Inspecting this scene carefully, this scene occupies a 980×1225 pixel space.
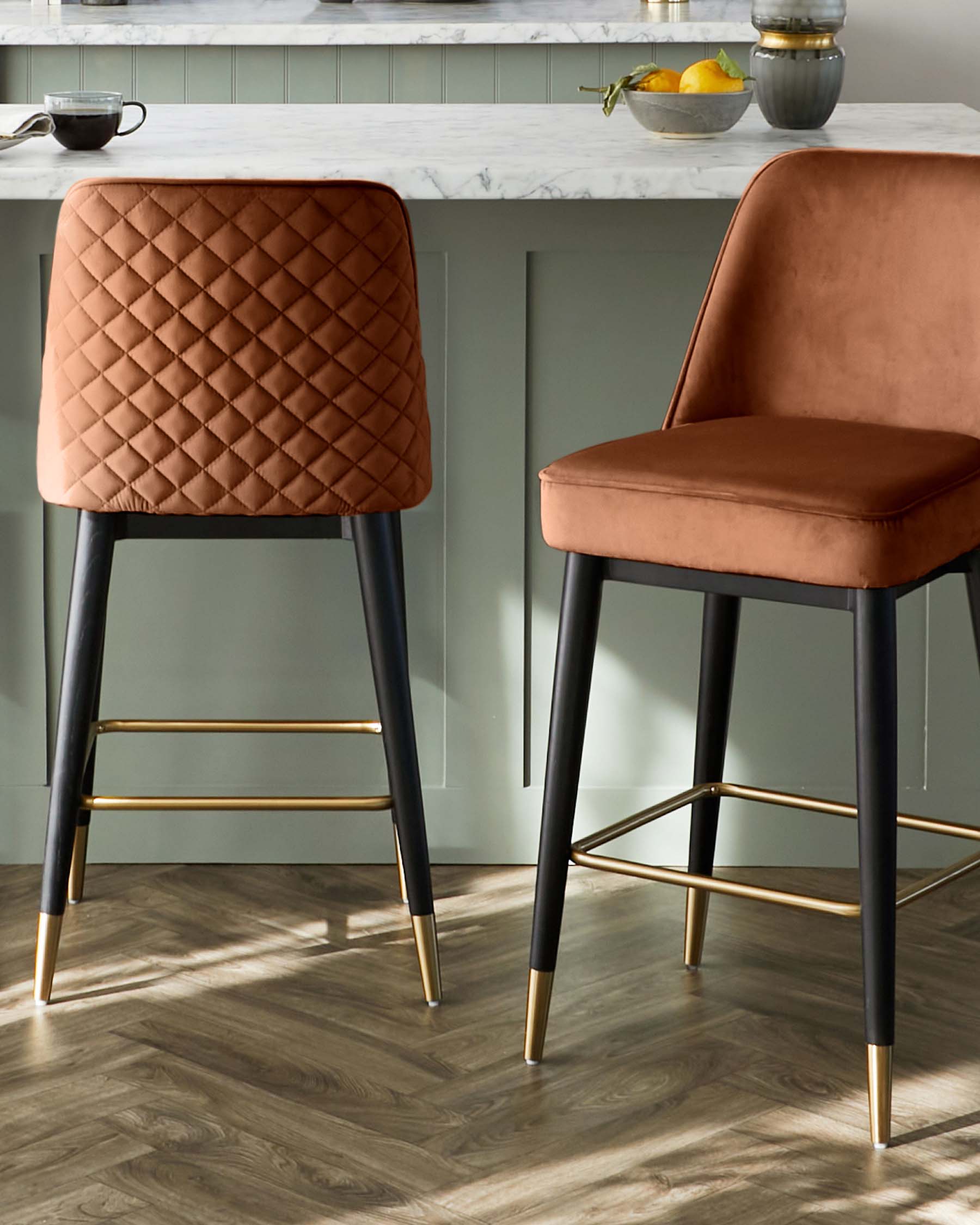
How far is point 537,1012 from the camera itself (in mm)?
1955

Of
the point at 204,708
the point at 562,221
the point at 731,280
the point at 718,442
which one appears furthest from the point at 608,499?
the point at 204,708

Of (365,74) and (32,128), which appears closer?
(32,128)

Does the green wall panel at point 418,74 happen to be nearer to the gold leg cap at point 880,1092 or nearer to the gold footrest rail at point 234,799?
the gold footrest rail at point 234,799

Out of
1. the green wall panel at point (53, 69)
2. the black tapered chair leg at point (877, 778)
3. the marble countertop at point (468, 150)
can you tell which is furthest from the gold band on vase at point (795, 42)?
the green wall panel at point (53, 69)

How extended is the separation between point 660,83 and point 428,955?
121 centimetres

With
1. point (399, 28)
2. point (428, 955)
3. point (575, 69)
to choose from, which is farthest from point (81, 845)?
point (575, 69)

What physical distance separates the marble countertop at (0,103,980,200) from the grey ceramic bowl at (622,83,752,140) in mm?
24

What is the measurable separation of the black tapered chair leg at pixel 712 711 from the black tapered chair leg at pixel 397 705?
353mm

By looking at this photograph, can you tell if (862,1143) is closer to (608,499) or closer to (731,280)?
(608,499)

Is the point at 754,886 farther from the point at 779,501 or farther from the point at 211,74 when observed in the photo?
the point at 211,74

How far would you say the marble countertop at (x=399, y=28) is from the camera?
3.99 meters

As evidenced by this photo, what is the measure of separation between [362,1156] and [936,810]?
1.12 metres

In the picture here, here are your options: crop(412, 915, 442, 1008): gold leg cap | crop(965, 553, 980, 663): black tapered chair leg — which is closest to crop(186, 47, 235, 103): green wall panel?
crop(412, 915, 442, 1008): gold leg cap

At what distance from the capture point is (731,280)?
199 centimetres
